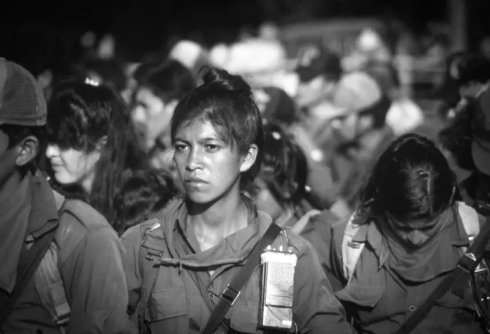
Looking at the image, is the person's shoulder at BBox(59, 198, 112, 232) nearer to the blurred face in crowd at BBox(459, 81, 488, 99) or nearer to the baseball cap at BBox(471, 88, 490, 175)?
Result: the baseball cap at BBox(471, 88, 490, 175)

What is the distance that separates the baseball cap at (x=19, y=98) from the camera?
3.03m

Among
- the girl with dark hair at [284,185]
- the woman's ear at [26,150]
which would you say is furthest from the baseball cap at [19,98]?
the girl with dark hair at [284,185]

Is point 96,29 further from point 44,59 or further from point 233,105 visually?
point 233,105

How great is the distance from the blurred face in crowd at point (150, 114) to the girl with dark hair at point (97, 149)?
1.83 m

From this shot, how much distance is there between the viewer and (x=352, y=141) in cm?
793

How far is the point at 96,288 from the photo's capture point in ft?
9.99

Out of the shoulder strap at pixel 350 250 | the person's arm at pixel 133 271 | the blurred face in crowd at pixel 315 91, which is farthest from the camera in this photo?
the blurred face in crowd at pixel 315 91

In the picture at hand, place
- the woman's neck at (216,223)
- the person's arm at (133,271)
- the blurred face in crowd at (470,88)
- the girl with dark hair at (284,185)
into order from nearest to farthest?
the person's arm at (133,271)
the woman's neck at (216,223)
the girl with dark hair at (284,185)
the blurred face in crowd at (470,88)

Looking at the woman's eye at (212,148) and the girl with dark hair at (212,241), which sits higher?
the woman's eye at (212,148)

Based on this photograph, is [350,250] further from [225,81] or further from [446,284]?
[225,81]

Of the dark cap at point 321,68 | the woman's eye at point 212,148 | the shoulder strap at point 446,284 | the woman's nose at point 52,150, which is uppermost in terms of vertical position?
the dark cap at point 321,68

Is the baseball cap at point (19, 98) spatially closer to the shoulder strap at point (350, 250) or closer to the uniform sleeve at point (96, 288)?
the uniform sleeve at point (96, 288)

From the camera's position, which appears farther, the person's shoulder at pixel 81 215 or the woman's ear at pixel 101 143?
the woman's ear at pixel 101 143

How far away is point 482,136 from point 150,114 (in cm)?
330
